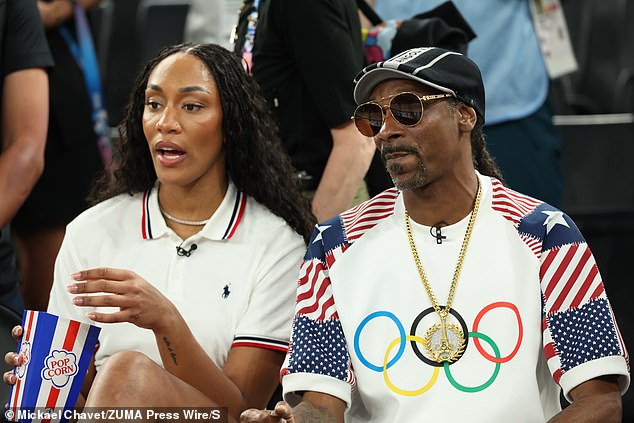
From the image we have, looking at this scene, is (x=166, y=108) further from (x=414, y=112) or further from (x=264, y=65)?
(x=414, y=112)

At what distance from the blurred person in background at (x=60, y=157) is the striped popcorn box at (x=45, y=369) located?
4.68 feet

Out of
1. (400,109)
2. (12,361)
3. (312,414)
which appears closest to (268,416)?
(312,414)

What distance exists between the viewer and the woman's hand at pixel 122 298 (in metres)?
2.67

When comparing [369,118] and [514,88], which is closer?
[369,118]

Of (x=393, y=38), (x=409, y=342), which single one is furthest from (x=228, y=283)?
(x=393, y=38)

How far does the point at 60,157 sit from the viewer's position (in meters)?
4.25

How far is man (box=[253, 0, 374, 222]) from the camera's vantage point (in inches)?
129

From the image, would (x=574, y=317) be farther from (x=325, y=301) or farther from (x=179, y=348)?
(x=179, y=348)

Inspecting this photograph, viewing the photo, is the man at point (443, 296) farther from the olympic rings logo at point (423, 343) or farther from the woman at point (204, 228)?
the woman at point (204, 228)

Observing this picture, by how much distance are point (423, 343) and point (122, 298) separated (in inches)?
26.6

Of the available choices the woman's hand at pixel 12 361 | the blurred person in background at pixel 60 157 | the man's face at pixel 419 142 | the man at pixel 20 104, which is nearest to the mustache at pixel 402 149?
the man's face at pixel 419 142

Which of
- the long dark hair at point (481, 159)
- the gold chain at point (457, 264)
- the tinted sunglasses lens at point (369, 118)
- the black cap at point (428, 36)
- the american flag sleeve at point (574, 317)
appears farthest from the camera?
the black cap at point (428, 36)

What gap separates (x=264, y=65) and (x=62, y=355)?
1.17 meters

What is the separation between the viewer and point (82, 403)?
118 inches
